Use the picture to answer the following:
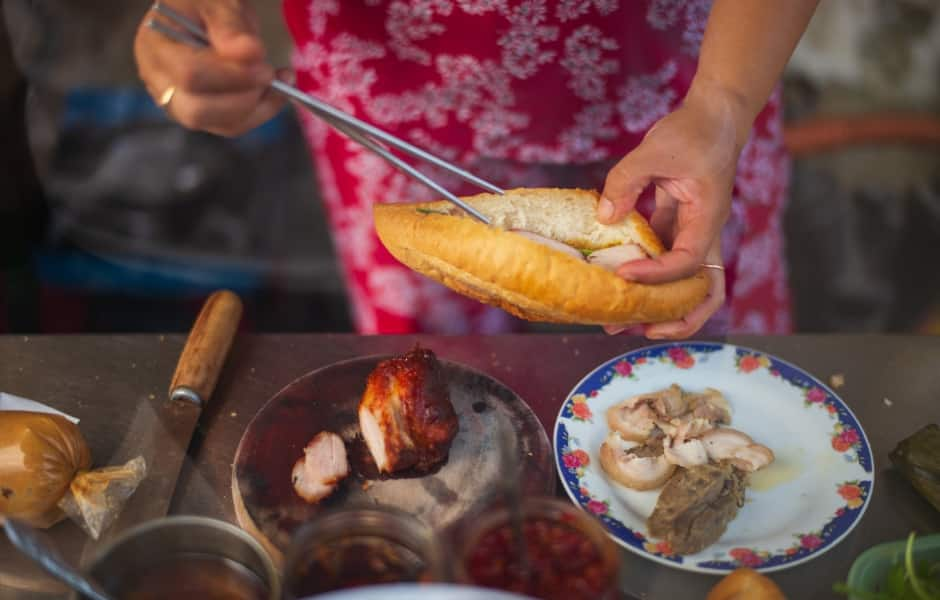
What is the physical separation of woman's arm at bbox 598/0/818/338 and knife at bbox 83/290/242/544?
86cm

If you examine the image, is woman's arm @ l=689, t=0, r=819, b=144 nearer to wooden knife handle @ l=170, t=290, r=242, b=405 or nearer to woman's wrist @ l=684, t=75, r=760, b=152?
woman's wrist @ l=684, t=75, r=760, b=152

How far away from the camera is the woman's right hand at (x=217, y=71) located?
1447mm

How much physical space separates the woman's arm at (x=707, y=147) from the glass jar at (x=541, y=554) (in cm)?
51

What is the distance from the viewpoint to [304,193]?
395 centimetres

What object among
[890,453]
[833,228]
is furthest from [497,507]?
[833,228]

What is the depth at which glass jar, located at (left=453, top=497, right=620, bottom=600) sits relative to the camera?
1165 mm

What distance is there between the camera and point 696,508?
153 centimetres

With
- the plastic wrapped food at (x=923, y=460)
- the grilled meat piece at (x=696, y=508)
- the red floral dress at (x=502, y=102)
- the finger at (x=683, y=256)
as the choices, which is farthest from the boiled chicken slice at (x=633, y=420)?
the red floral dress at (x=502, y=102)

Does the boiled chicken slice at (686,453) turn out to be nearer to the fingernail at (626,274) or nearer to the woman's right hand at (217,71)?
the fingernail at (626,274)

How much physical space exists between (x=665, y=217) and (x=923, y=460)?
2.26ft

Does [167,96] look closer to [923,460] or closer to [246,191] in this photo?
[923,460]

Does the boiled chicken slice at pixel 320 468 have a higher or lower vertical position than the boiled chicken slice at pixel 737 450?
lower

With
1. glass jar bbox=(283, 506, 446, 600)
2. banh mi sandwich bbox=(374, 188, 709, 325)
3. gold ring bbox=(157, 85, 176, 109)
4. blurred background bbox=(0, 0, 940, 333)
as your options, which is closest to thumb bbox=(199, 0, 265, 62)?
gold ring bbox=(157, 85, 176, 109)

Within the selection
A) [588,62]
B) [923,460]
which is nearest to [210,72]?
[588,62]
